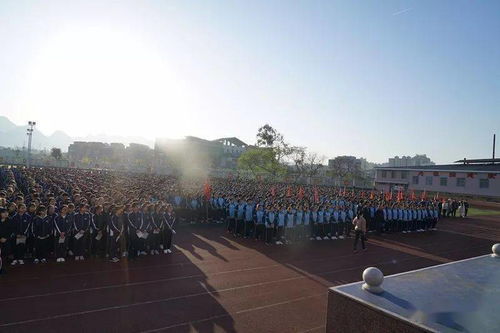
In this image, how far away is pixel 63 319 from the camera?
6.25m

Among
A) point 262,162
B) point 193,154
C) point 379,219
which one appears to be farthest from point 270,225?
point 193,154

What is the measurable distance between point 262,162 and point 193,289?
49.0 m

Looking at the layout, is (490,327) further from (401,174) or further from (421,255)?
(401,174)

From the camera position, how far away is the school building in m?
42.4

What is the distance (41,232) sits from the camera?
9.50 m

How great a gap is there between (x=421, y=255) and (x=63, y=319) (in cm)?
1320

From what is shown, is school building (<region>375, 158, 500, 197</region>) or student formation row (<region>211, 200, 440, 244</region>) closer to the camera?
student formation row (<region>211, 200, 440, 244</region>)

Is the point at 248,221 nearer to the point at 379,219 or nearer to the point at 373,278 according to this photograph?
the point at 379,219

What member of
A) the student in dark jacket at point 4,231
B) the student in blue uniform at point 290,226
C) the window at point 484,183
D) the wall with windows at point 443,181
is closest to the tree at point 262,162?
the wall with windows at point 443,181

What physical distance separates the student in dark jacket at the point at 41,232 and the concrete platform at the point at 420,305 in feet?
28.9

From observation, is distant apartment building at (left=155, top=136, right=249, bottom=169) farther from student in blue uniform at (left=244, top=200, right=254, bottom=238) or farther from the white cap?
the white cap

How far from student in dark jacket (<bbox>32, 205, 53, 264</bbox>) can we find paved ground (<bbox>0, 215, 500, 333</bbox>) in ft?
1.87

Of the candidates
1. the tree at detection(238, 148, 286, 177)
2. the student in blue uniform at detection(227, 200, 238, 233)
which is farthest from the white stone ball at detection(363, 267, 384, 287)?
the tree at detection(238, 148, 286, 177)

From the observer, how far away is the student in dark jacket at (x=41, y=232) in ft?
31.1
